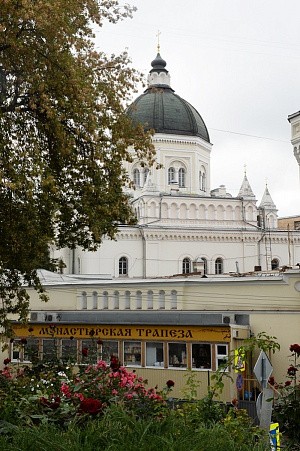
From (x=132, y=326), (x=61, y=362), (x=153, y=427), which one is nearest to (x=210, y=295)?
(x=132, y=326)

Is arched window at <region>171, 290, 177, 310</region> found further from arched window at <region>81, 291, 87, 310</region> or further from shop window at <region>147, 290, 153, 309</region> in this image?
arched window at <region>81, 291, 87, 310</region>

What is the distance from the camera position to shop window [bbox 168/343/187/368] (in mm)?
21250

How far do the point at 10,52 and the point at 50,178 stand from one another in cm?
243

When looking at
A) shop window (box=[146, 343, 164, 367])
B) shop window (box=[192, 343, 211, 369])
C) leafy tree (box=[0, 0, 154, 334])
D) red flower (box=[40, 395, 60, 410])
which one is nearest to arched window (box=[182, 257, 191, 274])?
shop window (box=[146, 343, 164, 367])

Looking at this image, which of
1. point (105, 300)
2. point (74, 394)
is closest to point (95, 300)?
point (105, 300)

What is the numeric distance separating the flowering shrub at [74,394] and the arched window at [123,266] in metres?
40.8

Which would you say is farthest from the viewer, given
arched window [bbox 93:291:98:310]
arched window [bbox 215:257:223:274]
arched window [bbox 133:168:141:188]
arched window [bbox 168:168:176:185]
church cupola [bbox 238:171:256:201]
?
arched window [bbox 133:168:141:188]

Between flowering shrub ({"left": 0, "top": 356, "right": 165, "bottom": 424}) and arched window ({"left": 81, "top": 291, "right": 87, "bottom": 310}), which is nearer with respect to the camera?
flowering shrub ({"left": 0, "top": 356, "right": 165, "bottom": 424})

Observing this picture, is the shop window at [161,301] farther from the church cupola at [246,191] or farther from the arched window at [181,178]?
the arched window at [181,178]

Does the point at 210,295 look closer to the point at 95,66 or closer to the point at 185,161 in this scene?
the point at 95,66

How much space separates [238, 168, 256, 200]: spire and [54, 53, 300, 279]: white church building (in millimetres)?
65

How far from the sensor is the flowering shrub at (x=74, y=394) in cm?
575

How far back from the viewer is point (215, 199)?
52000 millimetres

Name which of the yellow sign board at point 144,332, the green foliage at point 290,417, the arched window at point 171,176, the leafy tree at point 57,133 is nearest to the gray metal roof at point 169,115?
the arched window at point 171,176
